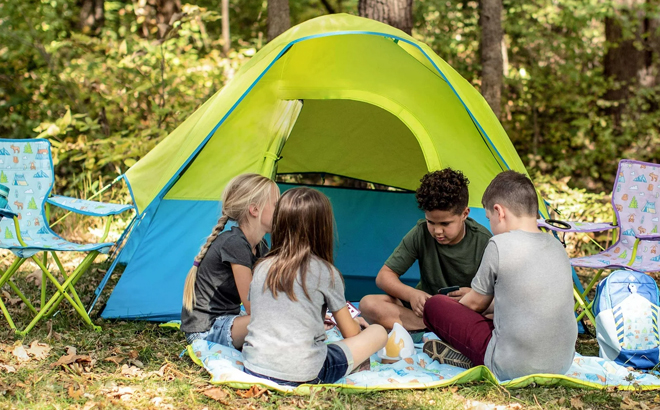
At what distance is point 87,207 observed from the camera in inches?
130

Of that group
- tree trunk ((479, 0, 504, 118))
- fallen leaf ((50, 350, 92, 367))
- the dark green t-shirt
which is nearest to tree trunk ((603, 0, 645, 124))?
tree trunk ((479, 0, 504, 118))

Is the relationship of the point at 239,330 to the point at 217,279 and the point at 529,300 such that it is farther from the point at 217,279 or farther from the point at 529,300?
the point at 529,300

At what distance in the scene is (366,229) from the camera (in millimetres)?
4309

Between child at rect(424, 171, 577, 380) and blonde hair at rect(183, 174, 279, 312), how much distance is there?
2.98ft

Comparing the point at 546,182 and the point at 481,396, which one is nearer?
the point at 481,396

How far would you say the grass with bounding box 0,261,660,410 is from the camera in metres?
2.28

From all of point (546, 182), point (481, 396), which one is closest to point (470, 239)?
point (481, 396)

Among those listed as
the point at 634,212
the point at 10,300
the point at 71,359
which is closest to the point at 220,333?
the point at 71,359

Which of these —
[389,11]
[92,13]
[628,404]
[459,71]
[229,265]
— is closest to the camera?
[628,404]

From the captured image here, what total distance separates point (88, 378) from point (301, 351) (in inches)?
33.6

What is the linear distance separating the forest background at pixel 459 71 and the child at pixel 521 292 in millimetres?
3608

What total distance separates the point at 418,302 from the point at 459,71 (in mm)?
4973

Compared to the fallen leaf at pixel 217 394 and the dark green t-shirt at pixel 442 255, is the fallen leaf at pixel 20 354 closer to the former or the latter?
the fallen leaf at pixel 217 394

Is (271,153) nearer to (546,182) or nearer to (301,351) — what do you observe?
(301,351)
